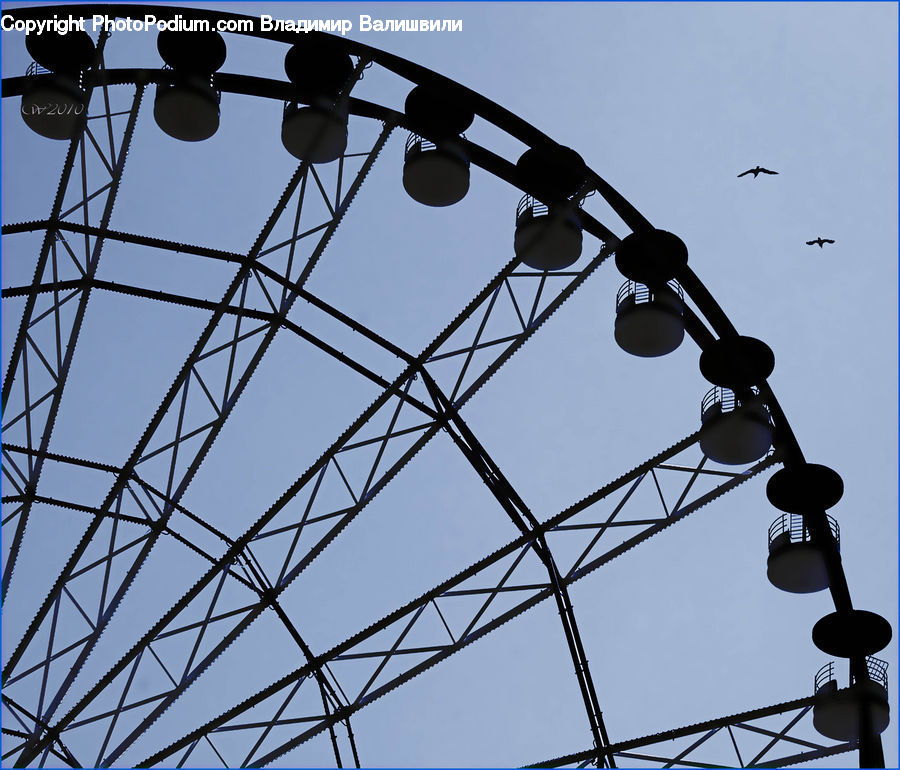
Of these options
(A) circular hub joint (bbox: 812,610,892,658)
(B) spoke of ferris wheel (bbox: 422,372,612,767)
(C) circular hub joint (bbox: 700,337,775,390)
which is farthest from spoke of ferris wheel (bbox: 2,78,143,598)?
(A) circular hub joint (bbox: 812,610,892,658)

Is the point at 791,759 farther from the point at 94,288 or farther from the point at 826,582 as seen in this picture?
the point at 94,288

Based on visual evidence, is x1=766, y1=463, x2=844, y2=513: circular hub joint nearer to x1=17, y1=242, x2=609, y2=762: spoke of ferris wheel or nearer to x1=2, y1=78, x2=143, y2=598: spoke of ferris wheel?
x1=17, y1=242, x2=609, y2=762: spoke of ferris wheel

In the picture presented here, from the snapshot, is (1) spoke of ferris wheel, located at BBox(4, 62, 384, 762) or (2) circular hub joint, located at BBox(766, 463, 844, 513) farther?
(2) circular hub joint, located at BBox(766, 463, 844, 513)

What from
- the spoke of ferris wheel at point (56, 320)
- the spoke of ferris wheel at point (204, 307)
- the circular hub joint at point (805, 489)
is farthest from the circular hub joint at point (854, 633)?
the spoke of ferris wheel at point (56, 320)

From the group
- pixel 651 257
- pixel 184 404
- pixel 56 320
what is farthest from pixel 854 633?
pixel 56 320

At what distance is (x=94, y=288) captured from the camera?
21031mm

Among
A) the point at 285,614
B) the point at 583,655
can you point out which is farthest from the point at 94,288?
the point at 583,655

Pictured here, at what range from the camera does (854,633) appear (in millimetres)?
19156

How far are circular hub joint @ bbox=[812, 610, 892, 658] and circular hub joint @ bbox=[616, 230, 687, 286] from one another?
6.59 metres

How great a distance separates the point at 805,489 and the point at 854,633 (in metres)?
2.55

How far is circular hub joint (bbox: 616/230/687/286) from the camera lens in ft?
60.4

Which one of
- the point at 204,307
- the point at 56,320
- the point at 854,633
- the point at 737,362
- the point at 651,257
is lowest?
the point at 854,633

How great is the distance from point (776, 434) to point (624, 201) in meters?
4.96

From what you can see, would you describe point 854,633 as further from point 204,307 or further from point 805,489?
point 204,307
